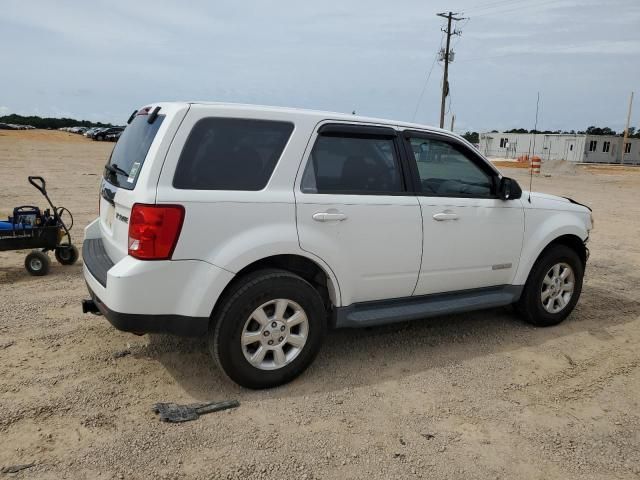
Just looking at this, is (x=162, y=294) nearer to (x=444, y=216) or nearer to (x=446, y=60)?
(x=444, y=216)

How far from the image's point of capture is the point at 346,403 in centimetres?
366

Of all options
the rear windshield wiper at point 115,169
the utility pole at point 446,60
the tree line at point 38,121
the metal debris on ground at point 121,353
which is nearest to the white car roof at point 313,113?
the rear windshield wiper at point 115,169

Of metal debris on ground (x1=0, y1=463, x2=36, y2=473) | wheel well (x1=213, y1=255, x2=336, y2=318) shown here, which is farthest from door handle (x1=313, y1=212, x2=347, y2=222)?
metal debris on ground (x1=0, y1=463, x2=36, y2=473)

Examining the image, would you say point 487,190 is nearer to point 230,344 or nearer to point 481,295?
point 481,295

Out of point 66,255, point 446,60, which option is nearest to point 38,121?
point 446,60

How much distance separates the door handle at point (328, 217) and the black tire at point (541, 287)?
228cm

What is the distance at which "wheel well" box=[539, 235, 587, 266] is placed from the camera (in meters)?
5.26

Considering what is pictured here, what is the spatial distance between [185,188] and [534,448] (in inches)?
102

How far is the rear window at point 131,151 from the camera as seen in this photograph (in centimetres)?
350

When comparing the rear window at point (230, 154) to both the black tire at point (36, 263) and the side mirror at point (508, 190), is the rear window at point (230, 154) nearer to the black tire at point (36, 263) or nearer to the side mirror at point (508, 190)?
the side mirror at point (508, 190)

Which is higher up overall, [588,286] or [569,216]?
[569,216]

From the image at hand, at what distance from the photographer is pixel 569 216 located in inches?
206

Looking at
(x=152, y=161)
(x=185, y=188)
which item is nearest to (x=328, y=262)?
(x=185, y=188)

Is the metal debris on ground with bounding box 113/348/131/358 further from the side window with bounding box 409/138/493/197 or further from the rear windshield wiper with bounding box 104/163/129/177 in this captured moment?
the side window with bounding box 409/138/493/197
